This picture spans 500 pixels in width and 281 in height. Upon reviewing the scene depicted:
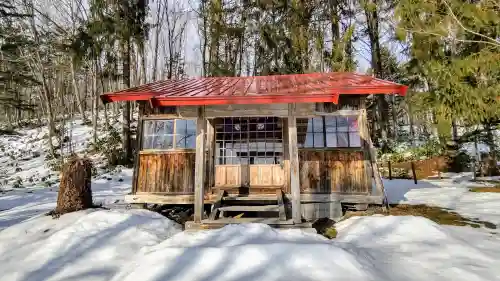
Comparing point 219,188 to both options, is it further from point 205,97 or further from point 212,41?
point 212,41

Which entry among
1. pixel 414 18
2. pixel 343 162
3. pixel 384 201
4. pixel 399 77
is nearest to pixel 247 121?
pixel 343 162

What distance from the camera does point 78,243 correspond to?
5.41 metres

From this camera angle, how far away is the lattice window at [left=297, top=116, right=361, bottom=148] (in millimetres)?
7852

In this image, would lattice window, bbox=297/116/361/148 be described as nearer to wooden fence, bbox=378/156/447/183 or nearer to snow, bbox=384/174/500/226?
snow, bbox=384/174/500/226

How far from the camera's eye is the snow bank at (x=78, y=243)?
453cm

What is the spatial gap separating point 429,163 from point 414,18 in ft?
29.2

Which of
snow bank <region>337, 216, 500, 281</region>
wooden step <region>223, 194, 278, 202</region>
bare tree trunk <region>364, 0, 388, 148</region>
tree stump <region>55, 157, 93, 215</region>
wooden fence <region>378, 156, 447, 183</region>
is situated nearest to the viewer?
snow bank <region>337, 216, 500, 281</region>

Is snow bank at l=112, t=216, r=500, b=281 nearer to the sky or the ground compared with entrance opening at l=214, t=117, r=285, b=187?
nearer to the ground

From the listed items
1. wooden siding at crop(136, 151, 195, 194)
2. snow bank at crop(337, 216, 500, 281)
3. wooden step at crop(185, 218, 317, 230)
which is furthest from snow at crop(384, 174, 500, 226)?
wooden siding at crop(136, 151, 195, 194)

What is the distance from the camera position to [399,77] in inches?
837

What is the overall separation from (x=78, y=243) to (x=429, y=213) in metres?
7.24

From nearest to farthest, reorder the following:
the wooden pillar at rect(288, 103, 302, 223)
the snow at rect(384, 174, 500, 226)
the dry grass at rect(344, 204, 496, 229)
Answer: the dry grass at rect(344, 204, 496, 229) → the wooden pillar at rect(288, 103, 302, 223) → the snow at rect(384, 174, 500, 226)

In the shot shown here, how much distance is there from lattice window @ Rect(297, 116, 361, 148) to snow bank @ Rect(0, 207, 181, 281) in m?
3.90

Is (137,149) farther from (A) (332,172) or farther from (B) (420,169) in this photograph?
(B) (420,169)
